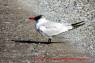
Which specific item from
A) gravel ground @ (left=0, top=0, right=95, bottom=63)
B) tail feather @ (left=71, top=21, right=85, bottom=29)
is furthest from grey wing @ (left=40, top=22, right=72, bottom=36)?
tail feather @ (left=71, top=21, right=85, bottom=29)

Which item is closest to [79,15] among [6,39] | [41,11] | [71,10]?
[71,10]

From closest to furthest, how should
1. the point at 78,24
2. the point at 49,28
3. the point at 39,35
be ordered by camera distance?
the point at 49,28, the point at 39,35, the point at 78,24

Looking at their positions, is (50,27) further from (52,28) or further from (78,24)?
(78,24)

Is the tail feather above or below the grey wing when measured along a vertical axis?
below

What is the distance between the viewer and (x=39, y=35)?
7500mm

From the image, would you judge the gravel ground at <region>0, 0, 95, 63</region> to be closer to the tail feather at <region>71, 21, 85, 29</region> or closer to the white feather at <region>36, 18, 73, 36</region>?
the tail feather at <region>71, 21, 85, 29</region>

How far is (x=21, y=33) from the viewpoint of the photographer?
7543 mm

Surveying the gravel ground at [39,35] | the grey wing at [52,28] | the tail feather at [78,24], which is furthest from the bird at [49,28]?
the tail feather at [78,24]

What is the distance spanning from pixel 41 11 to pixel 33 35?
179 centimetres

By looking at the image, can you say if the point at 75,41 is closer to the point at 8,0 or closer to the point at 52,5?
the point at 52,5

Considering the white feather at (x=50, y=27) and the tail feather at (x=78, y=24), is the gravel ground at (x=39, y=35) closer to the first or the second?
the tail feather at (x=78, y=24)

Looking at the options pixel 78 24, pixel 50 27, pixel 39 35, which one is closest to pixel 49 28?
pixel 50 27

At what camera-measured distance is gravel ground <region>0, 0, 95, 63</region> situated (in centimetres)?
662

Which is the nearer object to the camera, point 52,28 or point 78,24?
point 52,28
